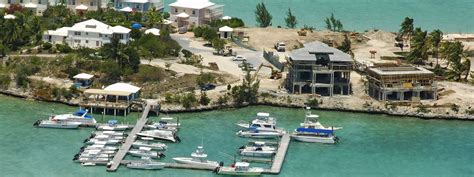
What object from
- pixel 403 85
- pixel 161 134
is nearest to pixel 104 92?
pixel 161 134

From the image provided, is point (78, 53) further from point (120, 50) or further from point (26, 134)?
point (26, 134)

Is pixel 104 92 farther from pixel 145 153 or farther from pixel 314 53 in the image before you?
pixel 314 53

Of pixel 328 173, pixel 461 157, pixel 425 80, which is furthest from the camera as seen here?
pixel 425 80

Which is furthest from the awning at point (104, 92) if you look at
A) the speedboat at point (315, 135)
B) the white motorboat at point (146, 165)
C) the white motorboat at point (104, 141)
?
the white motorboat at point (146, 165)

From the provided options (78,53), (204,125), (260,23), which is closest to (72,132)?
(204,125)

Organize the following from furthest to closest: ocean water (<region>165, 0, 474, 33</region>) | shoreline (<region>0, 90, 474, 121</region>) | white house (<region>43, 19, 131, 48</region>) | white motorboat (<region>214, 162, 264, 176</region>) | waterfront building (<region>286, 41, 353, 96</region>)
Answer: ocean water (<region>165, 0, 474, 33</region>), white house (<region>43, 19, 131, 48</region>), waterfront building (<region>286, 41, 353, 96</region>), shoreline (<region>0, 90, 474, 121</region>), white motorboat (<region>214, 162, 264, 176</region>)

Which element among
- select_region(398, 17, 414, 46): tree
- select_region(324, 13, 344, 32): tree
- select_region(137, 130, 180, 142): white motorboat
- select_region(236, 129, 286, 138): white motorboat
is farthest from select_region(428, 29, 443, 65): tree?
select_region(137, 130, 180, 142): white motorboat

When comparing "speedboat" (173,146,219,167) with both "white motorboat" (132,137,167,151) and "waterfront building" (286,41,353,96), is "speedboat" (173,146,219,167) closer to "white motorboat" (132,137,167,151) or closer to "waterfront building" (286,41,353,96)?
"white motorboat" (132,137,167,151)
